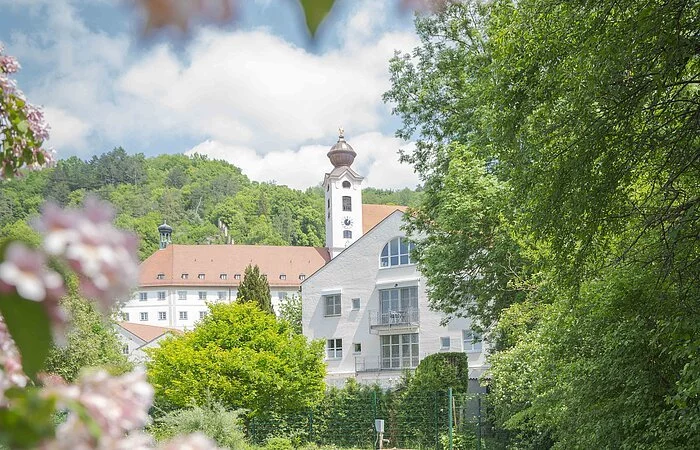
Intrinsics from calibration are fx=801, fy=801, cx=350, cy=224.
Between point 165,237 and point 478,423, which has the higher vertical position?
point 165,237

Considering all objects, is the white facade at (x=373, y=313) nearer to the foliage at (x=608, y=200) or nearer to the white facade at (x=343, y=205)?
the white facade at (x=343, y=205)

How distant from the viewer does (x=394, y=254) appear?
29906 mm

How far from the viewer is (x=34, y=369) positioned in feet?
1.77

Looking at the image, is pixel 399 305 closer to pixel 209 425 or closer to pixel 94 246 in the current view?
pixel 209 425

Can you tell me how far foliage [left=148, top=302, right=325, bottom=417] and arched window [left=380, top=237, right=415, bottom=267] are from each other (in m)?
9.87

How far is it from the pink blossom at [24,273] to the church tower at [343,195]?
46216mm

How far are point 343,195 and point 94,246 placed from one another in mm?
47190

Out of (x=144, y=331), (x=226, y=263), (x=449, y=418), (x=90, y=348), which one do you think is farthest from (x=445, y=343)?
(x=226, y=263)

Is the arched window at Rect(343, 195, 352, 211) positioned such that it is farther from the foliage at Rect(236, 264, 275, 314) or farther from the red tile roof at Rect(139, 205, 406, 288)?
the foliage at Rect(236, 264, 275, 314)

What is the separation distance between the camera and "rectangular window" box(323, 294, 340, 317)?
31094mm

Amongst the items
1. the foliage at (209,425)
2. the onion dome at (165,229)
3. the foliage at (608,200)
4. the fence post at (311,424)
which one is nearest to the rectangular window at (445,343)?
the fence post at (311,424)

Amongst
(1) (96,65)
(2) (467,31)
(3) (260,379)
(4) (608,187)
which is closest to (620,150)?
(4) (608,187)

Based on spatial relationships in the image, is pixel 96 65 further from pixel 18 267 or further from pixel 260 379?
pixel 260 379

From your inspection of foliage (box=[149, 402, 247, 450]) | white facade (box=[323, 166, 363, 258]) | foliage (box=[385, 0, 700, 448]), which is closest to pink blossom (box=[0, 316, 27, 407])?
foliage (box=[385, 0, 700, 448])
